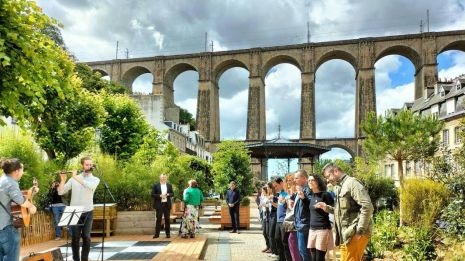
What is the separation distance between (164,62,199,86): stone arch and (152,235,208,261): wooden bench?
62921 millimetres

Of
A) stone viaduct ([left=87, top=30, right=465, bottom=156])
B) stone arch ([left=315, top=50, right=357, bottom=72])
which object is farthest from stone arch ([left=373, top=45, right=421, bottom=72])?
stone arch ([left=315, top=50, right=357, bottom=72])

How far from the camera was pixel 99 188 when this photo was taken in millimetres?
13305

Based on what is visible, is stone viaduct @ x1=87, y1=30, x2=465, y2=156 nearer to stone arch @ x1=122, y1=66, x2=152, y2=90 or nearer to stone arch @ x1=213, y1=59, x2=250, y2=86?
stone arch @ x1=213, y1=59, x2=250, y2=86

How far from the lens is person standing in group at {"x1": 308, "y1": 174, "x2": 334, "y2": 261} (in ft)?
18.5

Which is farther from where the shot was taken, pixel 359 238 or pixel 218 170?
pixel 218 170

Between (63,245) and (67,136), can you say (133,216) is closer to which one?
(63,245)

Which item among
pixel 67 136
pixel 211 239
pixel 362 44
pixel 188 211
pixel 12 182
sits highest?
pixel 362 44

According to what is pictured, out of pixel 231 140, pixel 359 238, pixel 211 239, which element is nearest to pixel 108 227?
pixel 211 239

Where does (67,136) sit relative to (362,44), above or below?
below

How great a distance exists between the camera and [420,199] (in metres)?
12.8

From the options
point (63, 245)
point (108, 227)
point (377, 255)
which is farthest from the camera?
point (108, 227)

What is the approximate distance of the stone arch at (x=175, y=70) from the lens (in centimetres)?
7419

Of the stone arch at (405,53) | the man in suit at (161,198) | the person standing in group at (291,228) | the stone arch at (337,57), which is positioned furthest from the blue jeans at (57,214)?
the stone arch at (405,53)

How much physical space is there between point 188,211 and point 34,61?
6.79 metres
